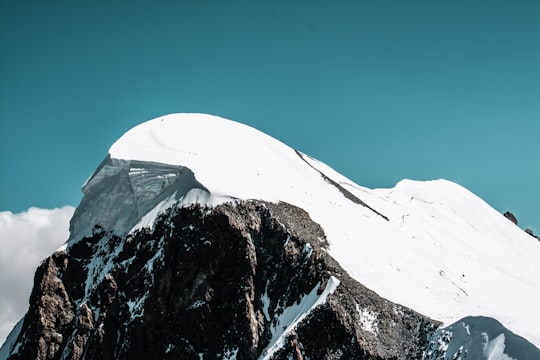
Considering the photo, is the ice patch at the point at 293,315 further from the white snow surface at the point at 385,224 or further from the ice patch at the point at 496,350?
the ice patch at the point at 496,350

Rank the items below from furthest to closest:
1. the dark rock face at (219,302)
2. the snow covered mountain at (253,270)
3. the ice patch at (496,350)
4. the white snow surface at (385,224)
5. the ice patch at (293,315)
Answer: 1. the white snow surface at (385,224)
2. the ice patch at (293,315)
3. the snow covered mountain at (253,270)
4. the dark rock face at (219,302)
5. the ice patch at (496,350)

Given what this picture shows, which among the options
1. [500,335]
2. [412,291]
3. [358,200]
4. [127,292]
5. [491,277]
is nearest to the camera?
[500,335]

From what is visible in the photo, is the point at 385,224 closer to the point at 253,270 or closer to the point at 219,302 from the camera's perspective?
the point at 253,270

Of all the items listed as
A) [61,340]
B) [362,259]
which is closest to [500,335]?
[362,259]

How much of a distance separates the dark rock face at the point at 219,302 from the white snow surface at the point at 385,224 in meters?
2.19

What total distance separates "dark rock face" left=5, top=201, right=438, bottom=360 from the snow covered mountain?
110 millimetres

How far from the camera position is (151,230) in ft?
189

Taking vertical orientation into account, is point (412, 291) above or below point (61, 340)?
above

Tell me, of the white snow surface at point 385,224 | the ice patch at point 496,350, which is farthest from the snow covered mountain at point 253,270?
the white snow surface at point 385,224

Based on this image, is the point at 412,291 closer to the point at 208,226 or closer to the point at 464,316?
the point at 464,316

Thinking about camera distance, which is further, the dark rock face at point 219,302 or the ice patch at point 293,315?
the ice patch at point 293,315

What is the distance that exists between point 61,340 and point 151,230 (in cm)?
1295

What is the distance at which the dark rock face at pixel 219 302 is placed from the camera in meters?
45.9

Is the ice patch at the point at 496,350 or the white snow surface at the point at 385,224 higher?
the white snow surface at the point at 385,224
